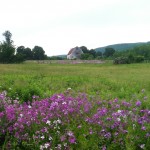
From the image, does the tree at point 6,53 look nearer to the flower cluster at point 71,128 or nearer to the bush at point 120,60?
the bush at point 120,60

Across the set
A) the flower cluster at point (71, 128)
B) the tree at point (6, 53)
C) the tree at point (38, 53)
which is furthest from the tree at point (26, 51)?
the flower cluster at point (71, 128)

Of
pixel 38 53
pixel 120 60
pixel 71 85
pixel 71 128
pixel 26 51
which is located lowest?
→ pixel 120 60

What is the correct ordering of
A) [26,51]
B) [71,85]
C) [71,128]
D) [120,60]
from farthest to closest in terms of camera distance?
[26,51] → [120,60] → [71,85] → [71,128]

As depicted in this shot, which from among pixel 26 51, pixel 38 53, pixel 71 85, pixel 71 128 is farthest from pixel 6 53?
pixel 71 128

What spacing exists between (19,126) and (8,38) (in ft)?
323

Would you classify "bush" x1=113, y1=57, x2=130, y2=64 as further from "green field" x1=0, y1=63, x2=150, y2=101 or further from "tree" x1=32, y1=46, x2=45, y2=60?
"tree" x1=32, y1=46, x2=45, y2=60

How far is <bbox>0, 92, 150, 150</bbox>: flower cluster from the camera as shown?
13.6 ft

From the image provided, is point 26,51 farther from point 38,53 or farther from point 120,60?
point 120,60

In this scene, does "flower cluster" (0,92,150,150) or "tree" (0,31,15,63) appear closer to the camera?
"flower cluster" (0,92,150,150)

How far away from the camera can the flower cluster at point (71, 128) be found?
4.15 metres

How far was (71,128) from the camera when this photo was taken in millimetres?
4555

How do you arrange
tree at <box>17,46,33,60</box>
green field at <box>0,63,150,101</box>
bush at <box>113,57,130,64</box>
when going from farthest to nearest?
1. tree at <box>17,46,33,60</box>
2. bush at <box>113,57,130,64</box>
3. green field at <box>0,63,150,101</box>

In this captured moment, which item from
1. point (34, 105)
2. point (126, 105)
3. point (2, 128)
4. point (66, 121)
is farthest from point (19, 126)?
point (126, 105)

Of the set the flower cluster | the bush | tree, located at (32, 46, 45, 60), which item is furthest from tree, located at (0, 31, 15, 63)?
the flower cluster
